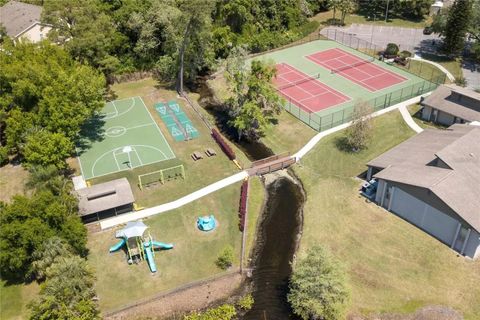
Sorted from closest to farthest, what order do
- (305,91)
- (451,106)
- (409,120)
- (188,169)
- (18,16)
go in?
(188,169) → (451,106) → (409,120) → (305,91) → (18,16)

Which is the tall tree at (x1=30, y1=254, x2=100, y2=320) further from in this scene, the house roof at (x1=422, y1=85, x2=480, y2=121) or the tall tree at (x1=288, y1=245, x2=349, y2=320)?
the house roof at (x1=422, y1=85, x2=480, y2=121)

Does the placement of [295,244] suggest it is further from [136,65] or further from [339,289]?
[136,65]

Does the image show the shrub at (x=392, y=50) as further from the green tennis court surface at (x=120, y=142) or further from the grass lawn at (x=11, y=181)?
the grass lawn at (x=11, y=181)

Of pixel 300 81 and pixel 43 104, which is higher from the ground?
pixel 43 104

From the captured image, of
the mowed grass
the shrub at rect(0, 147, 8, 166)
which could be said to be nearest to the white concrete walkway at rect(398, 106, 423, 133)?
the mowed grass

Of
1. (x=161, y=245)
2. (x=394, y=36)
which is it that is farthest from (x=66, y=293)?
(x=394, y=36)

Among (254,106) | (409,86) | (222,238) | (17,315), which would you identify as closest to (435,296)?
(222,238)

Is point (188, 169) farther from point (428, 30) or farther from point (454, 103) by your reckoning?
point (428, 30)
